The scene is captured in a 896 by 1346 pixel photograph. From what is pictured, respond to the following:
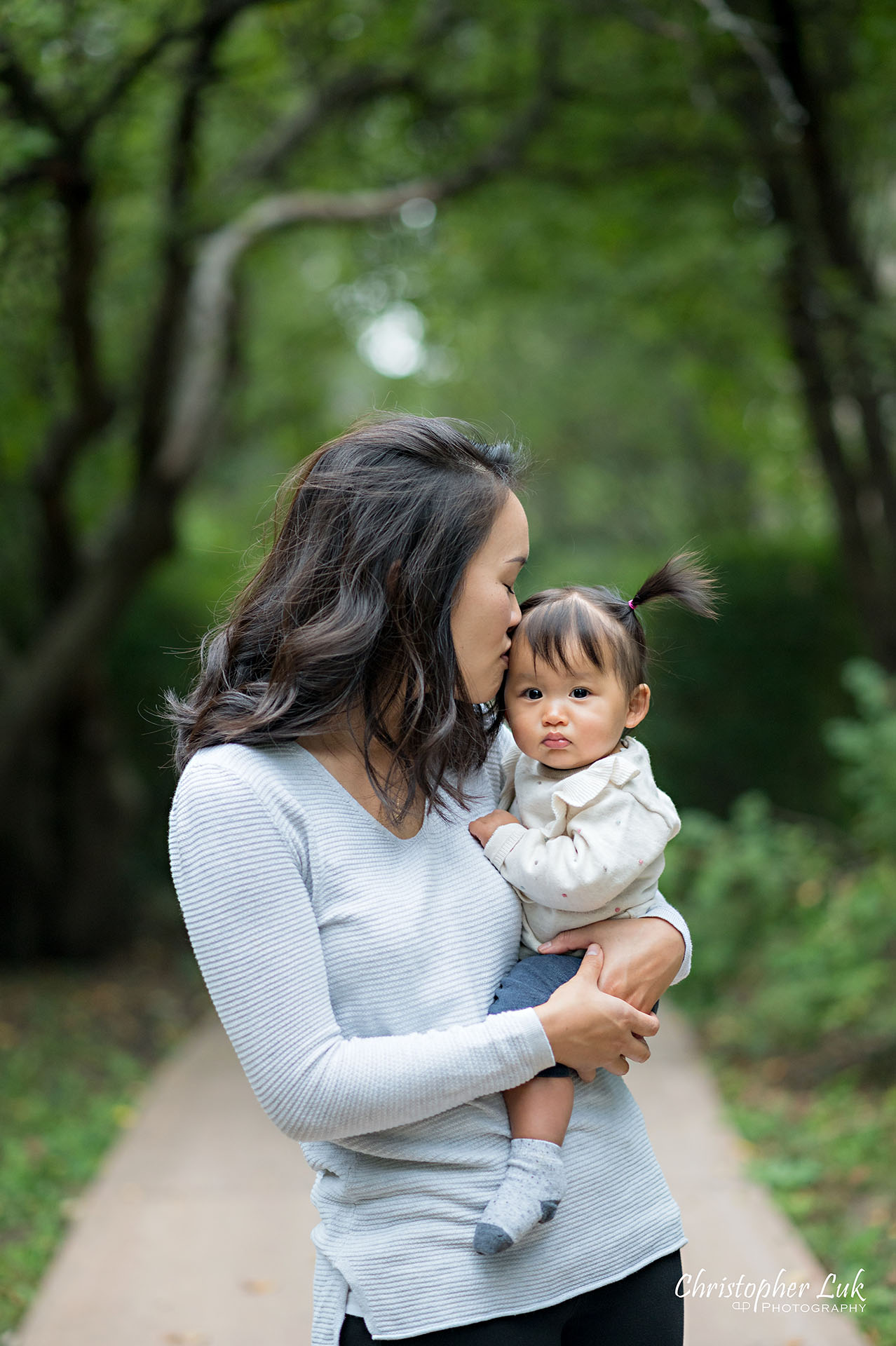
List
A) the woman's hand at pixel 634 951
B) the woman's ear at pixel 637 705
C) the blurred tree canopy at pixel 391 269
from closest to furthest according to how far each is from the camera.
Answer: the woman's hand at pixel 634 951, the woman's ear at pixel 637 705, the blurred tree canopy at pixel 391 269

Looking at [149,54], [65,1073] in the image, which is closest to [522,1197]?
[149,54]

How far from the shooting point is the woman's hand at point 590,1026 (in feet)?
5.07

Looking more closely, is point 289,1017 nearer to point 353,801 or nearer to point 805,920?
point 353,801

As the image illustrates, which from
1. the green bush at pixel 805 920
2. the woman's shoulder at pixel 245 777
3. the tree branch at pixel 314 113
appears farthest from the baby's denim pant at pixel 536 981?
the tree branch at pixel 314 113

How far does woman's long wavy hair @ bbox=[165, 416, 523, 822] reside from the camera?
1.63 metres

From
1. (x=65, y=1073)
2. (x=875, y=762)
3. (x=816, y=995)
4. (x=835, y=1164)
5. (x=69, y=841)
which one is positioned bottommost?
(x=69, y=841)

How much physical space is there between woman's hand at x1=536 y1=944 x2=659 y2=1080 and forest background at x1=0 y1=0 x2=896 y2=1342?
8.36 feet

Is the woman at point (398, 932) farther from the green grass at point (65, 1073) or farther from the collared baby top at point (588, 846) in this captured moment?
the green grass at point (65, 1073)

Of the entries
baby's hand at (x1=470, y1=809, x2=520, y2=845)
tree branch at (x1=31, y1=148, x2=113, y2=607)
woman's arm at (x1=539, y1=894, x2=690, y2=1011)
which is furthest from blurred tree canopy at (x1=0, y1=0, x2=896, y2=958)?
woman's arm at (x1=539, y1=894, x2=690, y2=1011)

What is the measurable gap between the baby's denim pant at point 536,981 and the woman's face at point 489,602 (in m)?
0.37

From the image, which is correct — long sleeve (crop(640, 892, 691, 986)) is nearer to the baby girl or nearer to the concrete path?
the baby girl

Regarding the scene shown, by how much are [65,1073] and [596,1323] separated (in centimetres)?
490

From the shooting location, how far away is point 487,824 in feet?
5.88

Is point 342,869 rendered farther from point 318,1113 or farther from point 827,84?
point 827,84
